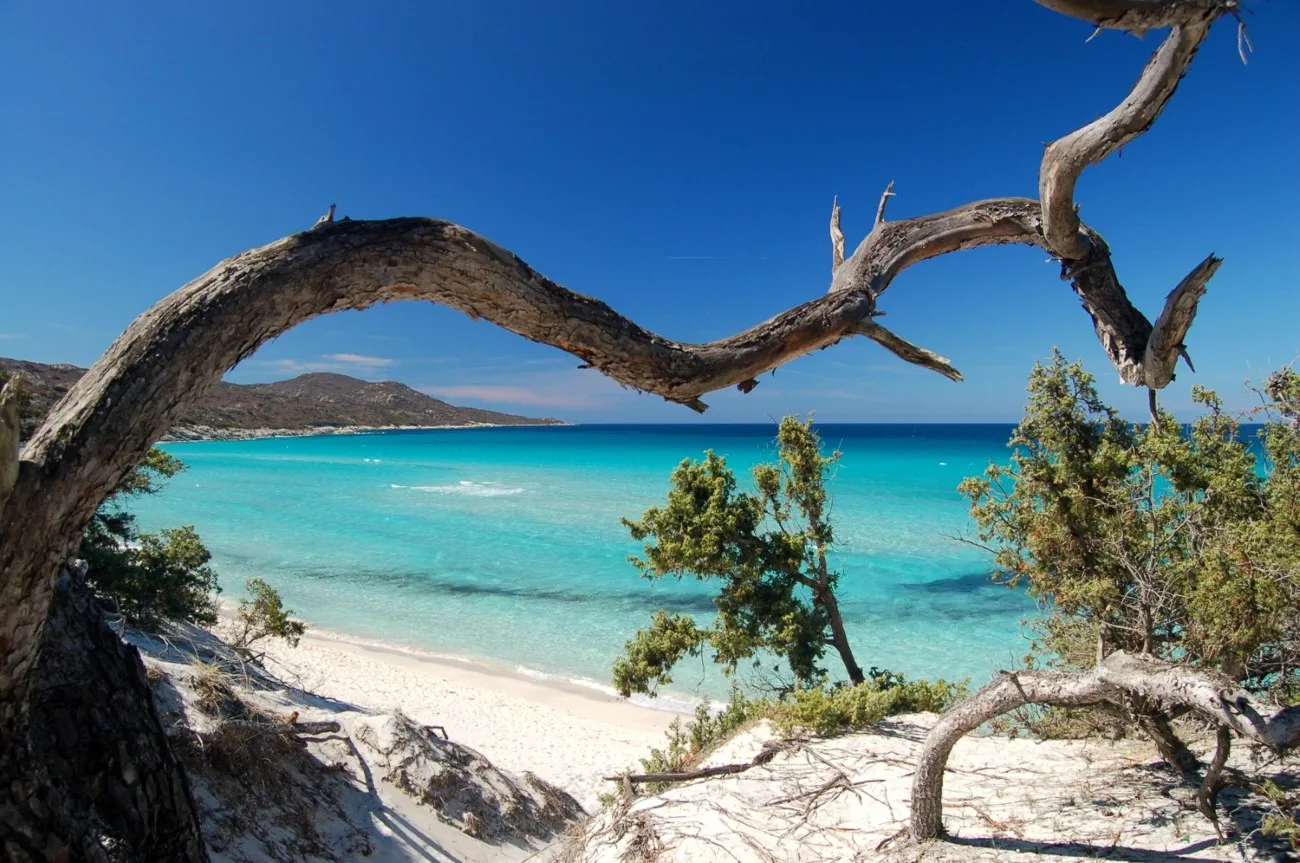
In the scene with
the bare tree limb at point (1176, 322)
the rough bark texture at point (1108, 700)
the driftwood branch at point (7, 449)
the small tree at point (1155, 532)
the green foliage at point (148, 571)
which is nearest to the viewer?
the driftwood branch at point (7, 449)

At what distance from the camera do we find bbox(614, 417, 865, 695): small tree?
8.70m

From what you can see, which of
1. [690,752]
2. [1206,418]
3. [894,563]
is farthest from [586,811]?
[894,563]

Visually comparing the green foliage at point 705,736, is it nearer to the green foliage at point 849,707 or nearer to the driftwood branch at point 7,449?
the green foliage at point 849,707

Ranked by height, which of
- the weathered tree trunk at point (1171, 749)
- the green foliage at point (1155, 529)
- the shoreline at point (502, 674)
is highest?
the green foliage at point (1155, 529)

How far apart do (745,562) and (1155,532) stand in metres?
5.13

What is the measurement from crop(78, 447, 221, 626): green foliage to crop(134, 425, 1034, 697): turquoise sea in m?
6.11

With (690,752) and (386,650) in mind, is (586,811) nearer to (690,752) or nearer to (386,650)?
(690,752)

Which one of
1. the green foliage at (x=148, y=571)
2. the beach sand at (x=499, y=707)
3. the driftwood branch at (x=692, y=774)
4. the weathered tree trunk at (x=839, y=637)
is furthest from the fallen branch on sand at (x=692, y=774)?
the green foliage at (x=148, y=571)

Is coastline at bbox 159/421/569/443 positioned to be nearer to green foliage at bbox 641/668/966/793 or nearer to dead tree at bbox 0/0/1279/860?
green foliage at bbox 641/668/966/793

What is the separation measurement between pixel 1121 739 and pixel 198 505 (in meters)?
38.8

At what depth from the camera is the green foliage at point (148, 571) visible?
312 inches

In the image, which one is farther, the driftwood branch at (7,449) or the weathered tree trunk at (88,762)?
the weathered tree trunk at (88,762)

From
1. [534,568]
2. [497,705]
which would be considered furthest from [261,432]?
[497,705]

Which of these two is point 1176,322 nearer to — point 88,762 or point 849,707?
point 88,762
